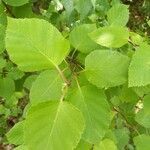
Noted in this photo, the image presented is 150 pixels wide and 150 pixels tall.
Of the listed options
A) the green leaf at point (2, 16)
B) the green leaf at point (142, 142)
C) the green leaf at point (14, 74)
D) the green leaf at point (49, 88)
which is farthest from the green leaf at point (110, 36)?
the green leaf at point (14, 74)

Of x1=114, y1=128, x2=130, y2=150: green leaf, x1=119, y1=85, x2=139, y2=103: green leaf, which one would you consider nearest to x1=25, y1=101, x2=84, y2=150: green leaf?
x1=119, y1=85, x2=139, y2=103: green leaf

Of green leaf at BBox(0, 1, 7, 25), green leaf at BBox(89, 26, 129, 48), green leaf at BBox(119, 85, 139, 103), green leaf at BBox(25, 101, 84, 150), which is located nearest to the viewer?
green leaf at BBox(25, 101, 84, 150)

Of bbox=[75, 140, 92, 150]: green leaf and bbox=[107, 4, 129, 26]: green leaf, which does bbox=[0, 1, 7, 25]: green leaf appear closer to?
bbox=[107, 4, 129, 26]: green leaf

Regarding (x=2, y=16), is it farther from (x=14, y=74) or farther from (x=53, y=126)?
(x=53, y=126)

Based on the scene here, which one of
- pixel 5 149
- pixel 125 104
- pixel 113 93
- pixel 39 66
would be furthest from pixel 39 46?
pixel 5 149

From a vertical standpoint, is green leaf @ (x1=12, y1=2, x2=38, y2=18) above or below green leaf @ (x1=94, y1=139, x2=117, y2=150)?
above
